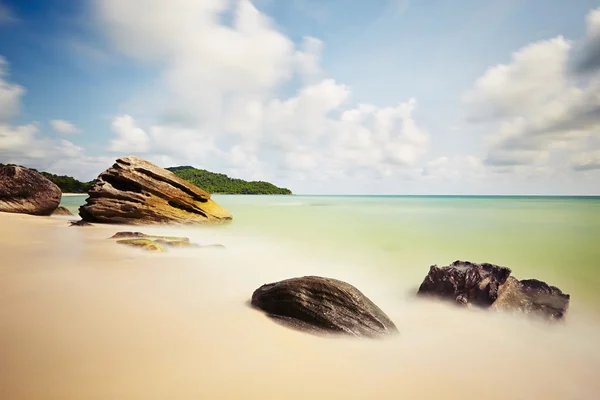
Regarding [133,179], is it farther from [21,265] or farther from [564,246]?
[564,246]

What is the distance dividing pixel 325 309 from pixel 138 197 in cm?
1586

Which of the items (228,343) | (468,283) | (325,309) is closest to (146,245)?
(228,343)

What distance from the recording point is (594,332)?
5.24m

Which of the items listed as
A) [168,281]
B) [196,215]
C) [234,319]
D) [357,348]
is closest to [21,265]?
[168,281]

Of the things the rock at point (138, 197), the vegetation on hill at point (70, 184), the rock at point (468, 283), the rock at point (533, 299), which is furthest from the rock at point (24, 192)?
the vegetation on hill at point (70, 184)

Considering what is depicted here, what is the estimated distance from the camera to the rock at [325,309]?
14.1 feet

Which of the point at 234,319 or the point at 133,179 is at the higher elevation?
the point at 133,179

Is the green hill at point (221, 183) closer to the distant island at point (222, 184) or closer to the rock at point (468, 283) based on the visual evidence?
the distant island at point (222, 184)

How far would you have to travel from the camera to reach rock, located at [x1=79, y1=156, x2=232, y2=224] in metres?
16.4

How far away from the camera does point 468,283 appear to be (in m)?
6.06

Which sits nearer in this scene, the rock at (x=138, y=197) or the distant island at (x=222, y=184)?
the rock at (x=138, y=197)

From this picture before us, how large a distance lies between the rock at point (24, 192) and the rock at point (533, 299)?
25046mm

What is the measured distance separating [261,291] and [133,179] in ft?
49.3

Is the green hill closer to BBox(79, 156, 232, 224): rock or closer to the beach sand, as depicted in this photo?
BBox(79, 156, 232, 224): rock
